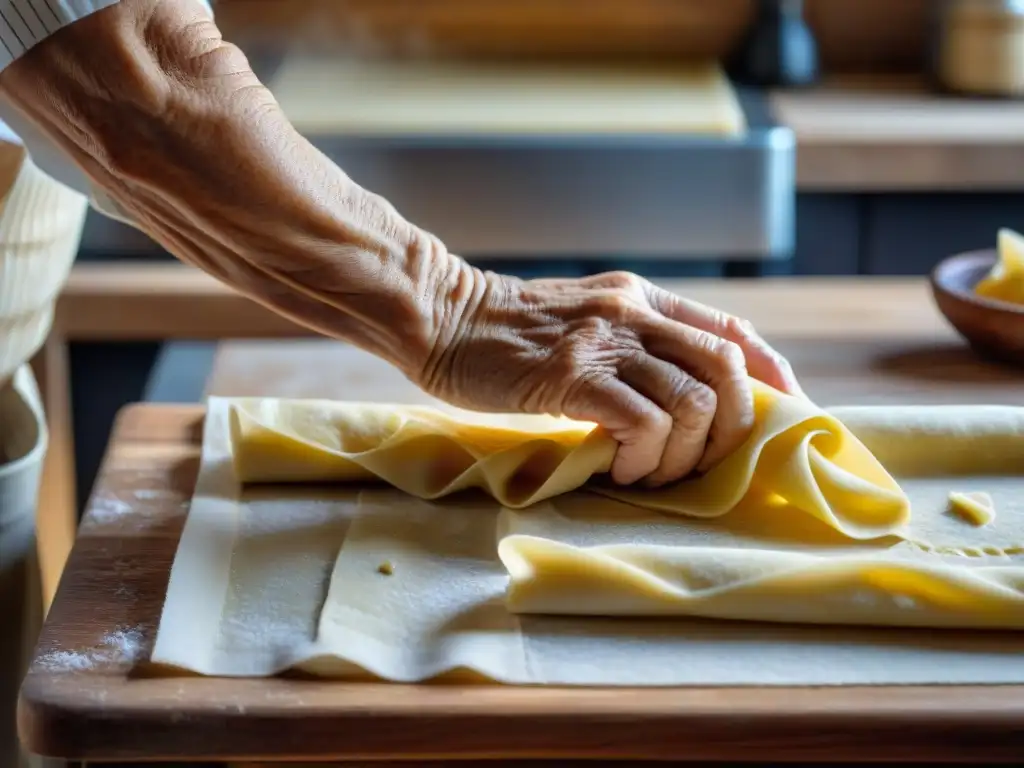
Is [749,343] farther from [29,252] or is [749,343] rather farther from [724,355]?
[29,252]

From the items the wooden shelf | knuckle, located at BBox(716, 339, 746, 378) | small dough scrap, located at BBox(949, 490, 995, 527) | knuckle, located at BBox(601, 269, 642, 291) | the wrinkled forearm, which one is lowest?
the wooden shelf

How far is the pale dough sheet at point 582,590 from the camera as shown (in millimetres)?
747

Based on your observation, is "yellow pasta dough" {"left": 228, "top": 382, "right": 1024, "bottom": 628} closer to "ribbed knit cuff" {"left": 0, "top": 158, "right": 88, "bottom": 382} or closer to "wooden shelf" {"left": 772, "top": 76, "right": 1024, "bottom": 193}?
"ribbed knit cuff" {"left": 0, "top": 158, "right": 88, "bottom": 382}

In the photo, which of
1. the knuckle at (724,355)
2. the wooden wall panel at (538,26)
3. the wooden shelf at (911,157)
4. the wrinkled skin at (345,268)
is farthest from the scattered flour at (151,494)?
the wooden wall panel at (538,26)

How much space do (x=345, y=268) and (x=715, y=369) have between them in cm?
27

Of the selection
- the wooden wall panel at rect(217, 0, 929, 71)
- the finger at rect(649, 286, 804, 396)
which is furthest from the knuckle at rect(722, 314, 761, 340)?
the wooden wall panel at rect(217, 0, 929, 71)

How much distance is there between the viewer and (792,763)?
71cm

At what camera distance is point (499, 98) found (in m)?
1.99

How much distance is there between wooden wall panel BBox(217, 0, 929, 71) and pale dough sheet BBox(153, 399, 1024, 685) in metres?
1.45

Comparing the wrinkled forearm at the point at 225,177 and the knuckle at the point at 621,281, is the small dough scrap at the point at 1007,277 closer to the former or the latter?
the knuckle at the point at 621,281

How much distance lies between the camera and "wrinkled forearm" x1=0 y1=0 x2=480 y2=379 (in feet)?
2.80

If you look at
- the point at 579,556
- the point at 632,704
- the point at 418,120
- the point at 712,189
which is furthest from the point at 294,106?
the point at 632,704

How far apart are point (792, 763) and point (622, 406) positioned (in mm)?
293

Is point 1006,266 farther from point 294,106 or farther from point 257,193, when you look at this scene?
point 294,106
